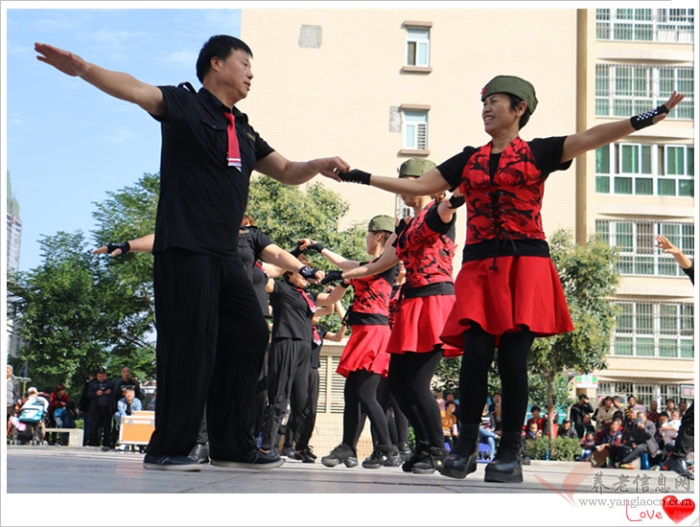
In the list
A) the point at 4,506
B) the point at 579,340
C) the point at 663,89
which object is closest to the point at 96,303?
the point at 579,340

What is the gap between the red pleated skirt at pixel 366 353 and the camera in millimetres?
8508

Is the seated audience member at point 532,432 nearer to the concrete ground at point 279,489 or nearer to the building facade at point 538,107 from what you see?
the building facade at point 538,107

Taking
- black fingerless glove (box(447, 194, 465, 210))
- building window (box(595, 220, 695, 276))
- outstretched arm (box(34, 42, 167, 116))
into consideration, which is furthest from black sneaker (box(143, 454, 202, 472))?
building window (box(595, 220, 695, 276))

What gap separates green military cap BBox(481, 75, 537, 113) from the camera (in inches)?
217

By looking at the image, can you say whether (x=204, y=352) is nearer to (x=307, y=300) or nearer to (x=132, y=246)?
(x=132, y=246)

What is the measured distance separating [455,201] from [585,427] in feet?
67.7

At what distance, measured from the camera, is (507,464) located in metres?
4.99

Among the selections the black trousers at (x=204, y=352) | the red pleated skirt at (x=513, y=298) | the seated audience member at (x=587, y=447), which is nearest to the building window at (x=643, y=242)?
the seated audience member at (x=587, y=447)

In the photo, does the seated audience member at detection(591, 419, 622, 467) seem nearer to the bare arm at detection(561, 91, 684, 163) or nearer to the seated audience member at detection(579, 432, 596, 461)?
the seated audience member at detection(579, 432, 596, 461)

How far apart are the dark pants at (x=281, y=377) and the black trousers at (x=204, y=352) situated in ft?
15.1

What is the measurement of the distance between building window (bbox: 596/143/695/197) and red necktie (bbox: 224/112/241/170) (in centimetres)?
3937

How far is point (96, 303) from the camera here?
3772 cm

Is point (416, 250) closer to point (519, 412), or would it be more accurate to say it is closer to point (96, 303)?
point (519, 412)

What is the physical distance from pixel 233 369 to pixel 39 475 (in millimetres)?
1299
